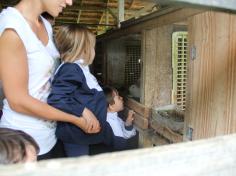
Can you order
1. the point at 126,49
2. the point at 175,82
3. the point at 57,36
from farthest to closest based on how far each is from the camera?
the point at 126,49
the point at 175,82
the point at 57,36

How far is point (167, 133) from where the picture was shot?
1328mm

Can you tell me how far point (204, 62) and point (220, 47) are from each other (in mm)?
89

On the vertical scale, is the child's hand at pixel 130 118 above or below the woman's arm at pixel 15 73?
below

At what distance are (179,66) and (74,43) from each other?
540 millimetres

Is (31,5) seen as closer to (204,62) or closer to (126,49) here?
(204,62)

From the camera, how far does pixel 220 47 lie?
855 mm

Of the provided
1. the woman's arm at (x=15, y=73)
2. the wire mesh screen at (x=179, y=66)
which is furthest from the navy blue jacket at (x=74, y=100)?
the wire mesh screen at (x=179, y=66)

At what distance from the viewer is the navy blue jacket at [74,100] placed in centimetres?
112

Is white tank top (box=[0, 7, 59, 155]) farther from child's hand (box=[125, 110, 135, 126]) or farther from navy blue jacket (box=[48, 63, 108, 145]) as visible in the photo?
child's hand (box=[125, 110, 135, 126])

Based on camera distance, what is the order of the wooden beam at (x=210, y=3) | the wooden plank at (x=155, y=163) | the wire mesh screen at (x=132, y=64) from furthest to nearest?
the wire mesh screen at (x=132, y=64)
the wooden beam at (x=210, y=3)
the wooden plank at (x=155, y=163)

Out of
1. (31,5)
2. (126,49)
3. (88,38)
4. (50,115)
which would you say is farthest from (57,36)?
(126,49)

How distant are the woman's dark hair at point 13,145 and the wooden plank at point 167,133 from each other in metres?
0.58

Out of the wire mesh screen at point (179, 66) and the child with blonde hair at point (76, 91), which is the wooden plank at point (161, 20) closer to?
the wire mesh screen at point (179, 66)

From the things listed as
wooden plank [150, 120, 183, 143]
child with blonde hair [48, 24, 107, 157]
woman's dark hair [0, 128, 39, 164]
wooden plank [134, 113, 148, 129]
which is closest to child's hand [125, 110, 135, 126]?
wooden plank [134, 113, 148, 129]
